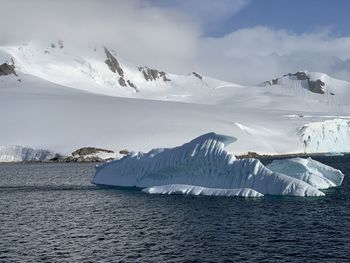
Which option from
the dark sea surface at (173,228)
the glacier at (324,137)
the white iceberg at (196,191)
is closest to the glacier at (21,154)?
the glacier at (324,137)

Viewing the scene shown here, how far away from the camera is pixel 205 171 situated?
177 ft

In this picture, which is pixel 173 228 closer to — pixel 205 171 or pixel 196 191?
pixel 196 191

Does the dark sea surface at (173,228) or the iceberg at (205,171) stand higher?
the iceberg at (205,171)

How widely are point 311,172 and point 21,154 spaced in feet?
310

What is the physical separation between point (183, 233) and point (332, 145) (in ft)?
410

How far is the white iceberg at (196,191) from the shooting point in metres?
50.1

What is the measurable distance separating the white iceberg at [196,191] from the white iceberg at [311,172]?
9.14 metres

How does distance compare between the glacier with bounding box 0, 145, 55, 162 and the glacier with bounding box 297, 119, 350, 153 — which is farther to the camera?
the glacier with bounding box 297, 119, 350, 153

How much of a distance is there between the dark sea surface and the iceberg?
4.98ft

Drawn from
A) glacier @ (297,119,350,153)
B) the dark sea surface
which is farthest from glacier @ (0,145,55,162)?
the dark sea surface

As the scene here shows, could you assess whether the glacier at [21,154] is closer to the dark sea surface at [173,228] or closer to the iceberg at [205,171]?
the iceberg at [205,171]

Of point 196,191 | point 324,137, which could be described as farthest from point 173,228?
point 324,137

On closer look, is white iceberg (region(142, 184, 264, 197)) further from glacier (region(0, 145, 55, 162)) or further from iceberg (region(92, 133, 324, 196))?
glacier (region(0, 145, 55, 162))

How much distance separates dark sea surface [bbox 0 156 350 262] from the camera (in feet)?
98.6
